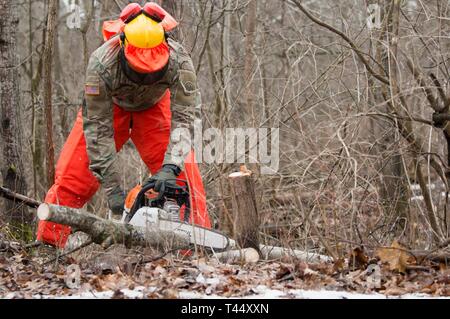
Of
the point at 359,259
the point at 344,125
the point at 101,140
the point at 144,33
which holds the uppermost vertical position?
the point at 144,33

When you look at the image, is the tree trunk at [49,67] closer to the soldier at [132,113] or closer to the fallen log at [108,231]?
the soldier at [132,113]

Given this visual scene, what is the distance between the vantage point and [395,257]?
5.47 meters

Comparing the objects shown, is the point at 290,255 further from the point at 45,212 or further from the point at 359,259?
the point at 45,212

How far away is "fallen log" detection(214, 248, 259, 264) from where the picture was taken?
6168mm

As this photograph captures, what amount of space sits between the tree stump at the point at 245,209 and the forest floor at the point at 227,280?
0.32 metres

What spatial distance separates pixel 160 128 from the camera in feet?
25.5

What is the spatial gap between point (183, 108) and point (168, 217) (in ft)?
4.73

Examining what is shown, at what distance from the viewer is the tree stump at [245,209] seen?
634 cm

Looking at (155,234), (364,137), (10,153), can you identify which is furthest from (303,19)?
(155,234)

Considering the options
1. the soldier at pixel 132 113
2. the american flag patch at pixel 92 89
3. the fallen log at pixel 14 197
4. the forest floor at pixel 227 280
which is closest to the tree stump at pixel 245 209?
the forest floor at pixel 227 280

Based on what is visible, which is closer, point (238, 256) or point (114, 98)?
point (238, 256)

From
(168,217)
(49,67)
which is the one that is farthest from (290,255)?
(49,67)

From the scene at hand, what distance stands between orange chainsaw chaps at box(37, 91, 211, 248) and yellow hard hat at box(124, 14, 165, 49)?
3.60ft
